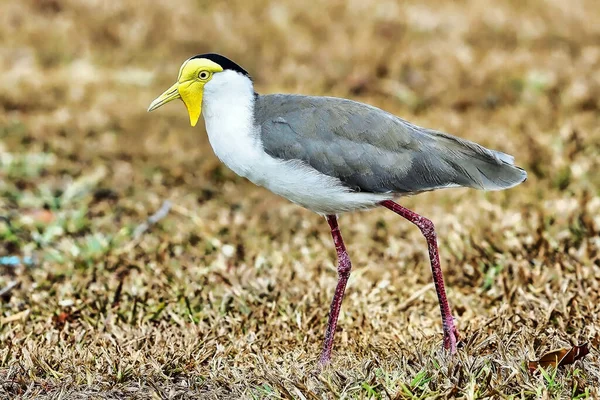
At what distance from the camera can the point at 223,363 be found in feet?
11.7

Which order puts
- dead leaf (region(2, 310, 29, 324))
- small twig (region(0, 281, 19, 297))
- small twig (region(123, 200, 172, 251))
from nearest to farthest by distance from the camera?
dead leaf (region(2, 310, 29, 324)) < small twig (region(0, 281, 19, 297)) < small twig (region(123, 200, 172, 251))

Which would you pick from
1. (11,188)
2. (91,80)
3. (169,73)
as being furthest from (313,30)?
(11,188)

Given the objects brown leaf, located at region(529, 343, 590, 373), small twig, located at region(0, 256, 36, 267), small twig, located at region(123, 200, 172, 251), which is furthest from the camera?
small twig, located at region(123, 200, 172, 251)

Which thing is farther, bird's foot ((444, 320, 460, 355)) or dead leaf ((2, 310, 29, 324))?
dead leaf ((2, 310, 29, 324))

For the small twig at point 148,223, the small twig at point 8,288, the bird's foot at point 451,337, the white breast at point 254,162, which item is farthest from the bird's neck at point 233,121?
the small twig at point 148,223

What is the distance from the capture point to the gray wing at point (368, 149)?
354 centimetres

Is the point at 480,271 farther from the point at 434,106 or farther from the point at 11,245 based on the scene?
the point at 434,106

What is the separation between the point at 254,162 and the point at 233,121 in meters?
0.19

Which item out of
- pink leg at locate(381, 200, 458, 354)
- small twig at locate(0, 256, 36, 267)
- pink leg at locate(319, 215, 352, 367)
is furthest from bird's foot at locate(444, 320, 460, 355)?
small twig at locate(0, 256, 36, 267)

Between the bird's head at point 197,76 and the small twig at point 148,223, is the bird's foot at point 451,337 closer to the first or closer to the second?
the bird's head at point 197,76

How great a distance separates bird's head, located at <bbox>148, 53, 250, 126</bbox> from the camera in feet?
12.0

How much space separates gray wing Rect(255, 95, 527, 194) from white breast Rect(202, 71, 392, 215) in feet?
0.12

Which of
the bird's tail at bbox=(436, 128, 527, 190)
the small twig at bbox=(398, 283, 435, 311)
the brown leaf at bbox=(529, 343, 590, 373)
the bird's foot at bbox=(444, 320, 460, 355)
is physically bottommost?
the small twig at bbox=(398, 283, 435, 311)

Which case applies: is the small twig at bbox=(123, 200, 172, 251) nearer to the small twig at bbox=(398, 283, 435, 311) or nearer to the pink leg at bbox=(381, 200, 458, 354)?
the small twig at bbox=(398, 283, 435, 311)
